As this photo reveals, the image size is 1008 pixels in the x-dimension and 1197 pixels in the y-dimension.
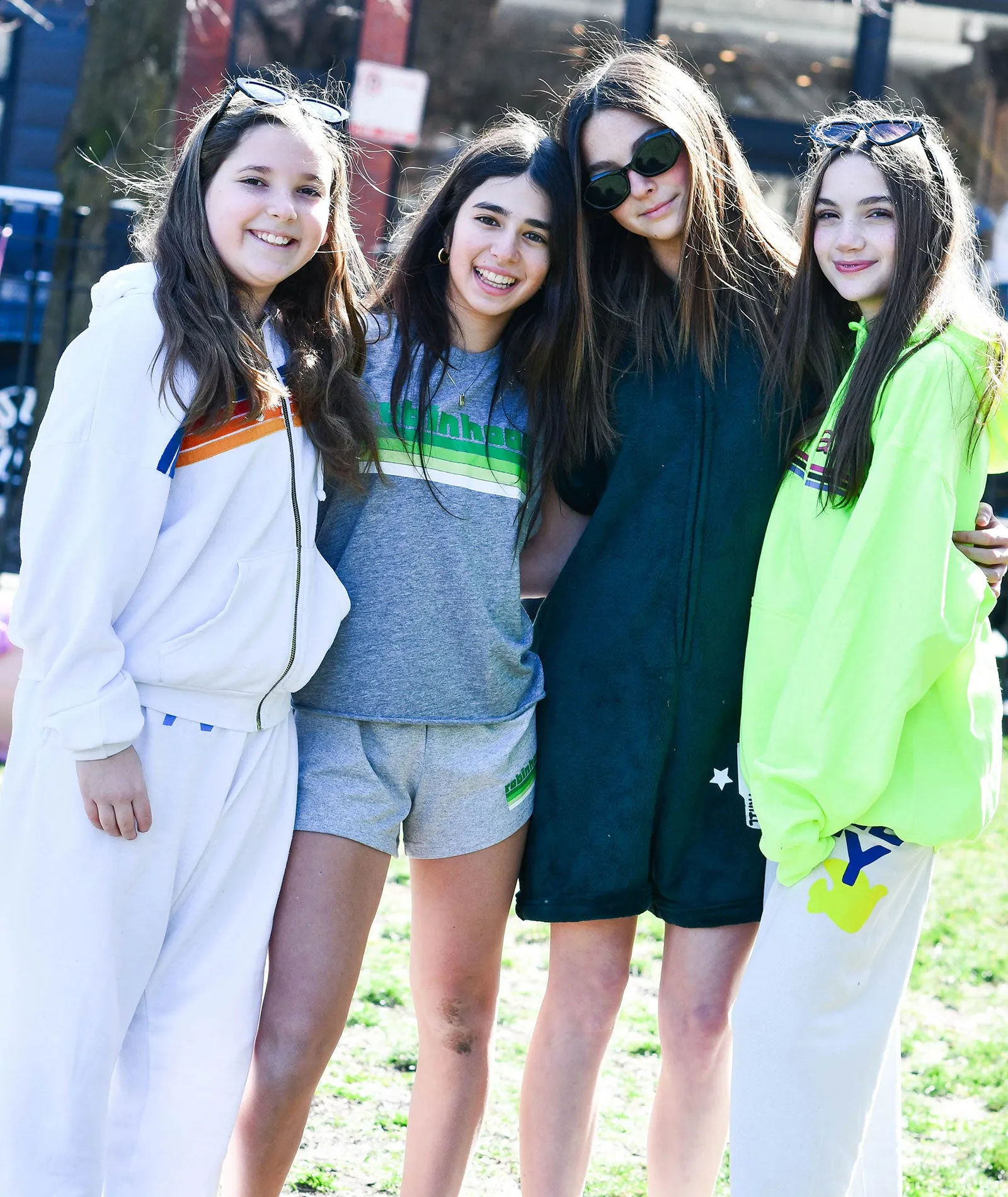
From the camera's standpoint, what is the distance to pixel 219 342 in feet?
7.67

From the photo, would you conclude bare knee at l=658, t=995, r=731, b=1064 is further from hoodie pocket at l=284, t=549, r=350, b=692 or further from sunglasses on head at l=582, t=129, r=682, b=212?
sunglasses on head at l=582, t=129, r=682, b=212

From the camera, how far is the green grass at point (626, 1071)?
3.37 meters

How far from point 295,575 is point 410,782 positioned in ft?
1.60

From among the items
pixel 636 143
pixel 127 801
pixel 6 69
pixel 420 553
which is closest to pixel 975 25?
pixel 6 69

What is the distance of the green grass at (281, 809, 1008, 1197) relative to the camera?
3367 millimetres

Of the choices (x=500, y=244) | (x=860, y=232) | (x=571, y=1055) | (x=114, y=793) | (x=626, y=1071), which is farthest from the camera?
(x=626, y=1071)

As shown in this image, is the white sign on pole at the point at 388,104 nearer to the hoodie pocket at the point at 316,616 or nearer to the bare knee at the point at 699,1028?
the hoodie pocket at the point at 316,616

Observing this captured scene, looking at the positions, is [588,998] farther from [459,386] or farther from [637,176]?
[637,176]

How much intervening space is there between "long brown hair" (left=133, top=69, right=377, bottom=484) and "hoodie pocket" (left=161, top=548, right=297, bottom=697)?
0.87ft

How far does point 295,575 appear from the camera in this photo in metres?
2.43

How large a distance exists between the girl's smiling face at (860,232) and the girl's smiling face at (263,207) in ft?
3.29

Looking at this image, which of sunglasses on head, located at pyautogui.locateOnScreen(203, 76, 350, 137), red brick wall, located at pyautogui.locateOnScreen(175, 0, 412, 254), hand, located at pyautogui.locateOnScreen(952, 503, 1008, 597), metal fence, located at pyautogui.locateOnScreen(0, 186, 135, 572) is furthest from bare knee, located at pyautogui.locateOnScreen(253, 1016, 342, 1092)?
red brick wall, located at pyautogui.locateOnScreen(175, 0, 412, 254)

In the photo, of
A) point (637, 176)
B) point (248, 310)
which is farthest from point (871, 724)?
point (248, 310)

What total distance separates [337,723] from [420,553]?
1.20 ft
